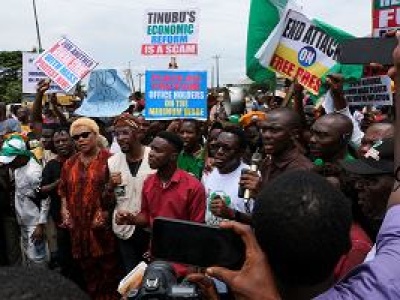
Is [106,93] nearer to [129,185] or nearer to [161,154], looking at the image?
[129,185]

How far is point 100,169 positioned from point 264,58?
2182 mm

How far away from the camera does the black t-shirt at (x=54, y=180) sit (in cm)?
526

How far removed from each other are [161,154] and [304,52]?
239 centimetres

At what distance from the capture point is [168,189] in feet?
12.8

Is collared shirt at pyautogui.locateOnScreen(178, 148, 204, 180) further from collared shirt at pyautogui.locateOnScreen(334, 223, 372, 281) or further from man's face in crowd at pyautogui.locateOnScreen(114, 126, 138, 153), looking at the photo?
collared shirt at pyautogui.locateOnScreen(334, 223, 372, 281)

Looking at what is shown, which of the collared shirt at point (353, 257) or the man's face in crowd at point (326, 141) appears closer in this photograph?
the collared shirt at point (353, 257)

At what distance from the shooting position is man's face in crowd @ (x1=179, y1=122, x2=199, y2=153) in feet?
18.0

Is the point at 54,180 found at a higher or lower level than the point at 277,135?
lower

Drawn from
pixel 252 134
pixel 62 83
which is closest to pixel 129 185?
pixel 252 134

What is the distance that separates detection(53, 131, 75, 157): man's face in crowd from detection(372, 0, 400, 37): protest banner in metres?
2.91

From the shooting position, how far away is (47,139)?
6.09m

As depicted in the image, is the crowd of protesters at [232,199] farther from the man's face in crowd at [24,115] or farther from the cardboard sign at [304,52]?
the man's face in crowd at [24,115]

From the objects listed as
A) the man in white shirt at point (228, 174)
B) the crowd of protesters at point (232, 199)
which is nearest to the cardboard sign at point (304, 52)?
the crowd of protesters at point (232, 199)

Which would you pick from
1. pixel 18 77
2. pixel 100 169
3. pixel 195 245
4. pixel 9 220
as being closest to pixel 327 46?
pixel 100 169
